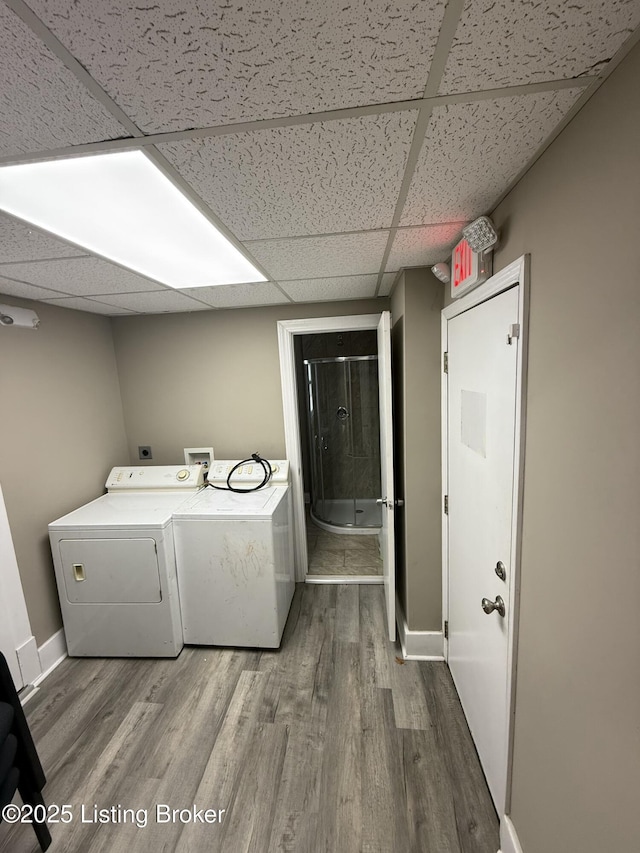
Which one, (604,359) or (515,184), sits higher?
(515,184)

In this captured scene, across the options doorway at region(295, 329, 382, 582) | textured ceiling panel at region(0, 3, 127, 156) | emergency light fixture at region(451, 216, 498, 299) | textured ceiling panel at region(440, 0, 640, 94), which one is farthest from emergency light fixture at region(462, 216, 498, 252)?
doorway at region(295, 329, 382, 582)

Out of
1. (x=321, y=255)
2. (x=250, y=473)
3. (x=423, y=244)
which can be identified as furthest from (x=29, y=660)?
(x=423, y=244)

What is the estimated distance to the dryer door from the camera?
6.78ft

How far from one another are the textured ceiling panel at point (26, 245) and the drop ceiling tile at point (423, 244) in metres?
1.21

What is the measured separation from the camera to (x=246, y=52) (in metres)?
0.54

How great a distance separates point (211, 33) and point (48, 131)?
0.44 metres

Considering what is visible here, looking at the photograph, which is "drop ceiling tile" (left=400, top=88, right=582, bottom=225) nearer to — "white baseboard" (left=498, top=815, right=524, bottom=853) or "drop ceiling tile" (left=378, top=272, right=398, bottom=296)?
"drop ceiling tile" (left=378, top=272, right=398, bottom=296)

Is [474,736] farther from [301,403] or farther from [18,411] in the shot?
[301,403]

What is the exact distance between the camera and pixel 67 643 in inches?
86.8

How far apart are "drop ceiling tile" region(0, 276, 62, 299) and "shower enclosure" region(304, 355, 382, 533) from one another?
93.1 inches

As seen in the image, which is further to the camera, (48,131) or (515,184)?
(515,184)

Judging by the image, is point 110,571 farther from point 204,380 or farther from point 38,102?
point 38,102

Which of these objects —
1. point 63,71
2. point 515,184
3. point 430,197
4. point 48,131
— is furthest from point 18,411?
point 515,184

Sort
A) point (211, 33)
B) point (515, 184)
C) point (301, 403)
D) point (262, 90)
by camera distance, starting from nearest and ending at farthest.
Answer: point (211, 33), point (262, 90), point (515, 184), point (301, 403)
